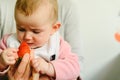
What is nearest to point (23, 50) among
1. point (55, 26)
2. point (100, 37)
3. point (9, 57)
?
point (9, 57)

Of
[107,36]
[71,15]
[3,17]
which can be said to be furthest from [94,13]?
[3,17]

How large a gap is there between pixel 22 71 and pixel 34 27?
0.44ft

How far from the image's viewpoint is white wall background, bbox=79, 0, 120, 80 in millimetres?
1435

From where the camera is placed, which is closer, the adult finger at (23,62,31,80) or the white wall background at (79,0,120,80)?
the adult finger at (23,62,31,80)

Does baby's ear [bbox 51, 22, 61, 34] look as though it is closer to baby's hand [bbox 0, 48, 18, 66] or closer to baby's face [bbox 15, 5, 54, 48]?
baby's face [bbox 15, 5, 54, 48]

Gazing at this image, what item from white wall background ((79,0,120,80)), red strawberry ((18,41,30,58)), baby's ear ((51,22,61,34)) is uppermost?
baby's ear ((51,22,61,34))

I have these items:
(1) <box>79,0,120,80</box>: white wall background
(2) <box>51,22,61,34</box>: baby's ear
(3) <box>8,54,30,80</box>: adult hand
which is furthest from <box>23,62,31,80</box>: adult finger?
(1) <box>79,0,120,80</box>: white wall background

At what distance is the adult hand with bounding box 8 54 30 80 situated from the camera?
765 millimetres

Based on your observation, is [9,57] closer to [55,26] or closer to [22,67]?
[22,67]

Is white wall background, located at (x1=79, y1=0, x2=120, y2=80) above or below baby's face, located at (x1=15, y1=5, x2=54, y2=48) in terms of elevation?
below

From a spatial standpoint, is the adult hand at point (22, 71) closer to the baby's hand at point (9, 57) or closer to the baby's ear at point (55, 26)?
the baby's hand at point (9, 57)

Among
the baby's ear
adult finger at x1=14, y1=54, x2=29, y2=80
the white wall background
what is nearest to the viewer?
adult finger at x1=14, y1=54, x2=29, y2=80

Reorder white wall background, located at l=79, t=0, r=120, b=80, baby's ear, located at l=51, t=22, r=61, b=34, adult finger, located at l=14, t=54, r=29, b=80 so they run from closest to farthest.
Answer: adult finger, located at l=14, t=54, r=29, b=80 → baby's ear, located at l=51, t=22, r=61, b=34 → white wall background, located at l=79, t=0, r=120, b=80

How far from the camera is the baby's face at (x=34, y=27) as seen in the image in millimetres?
801
